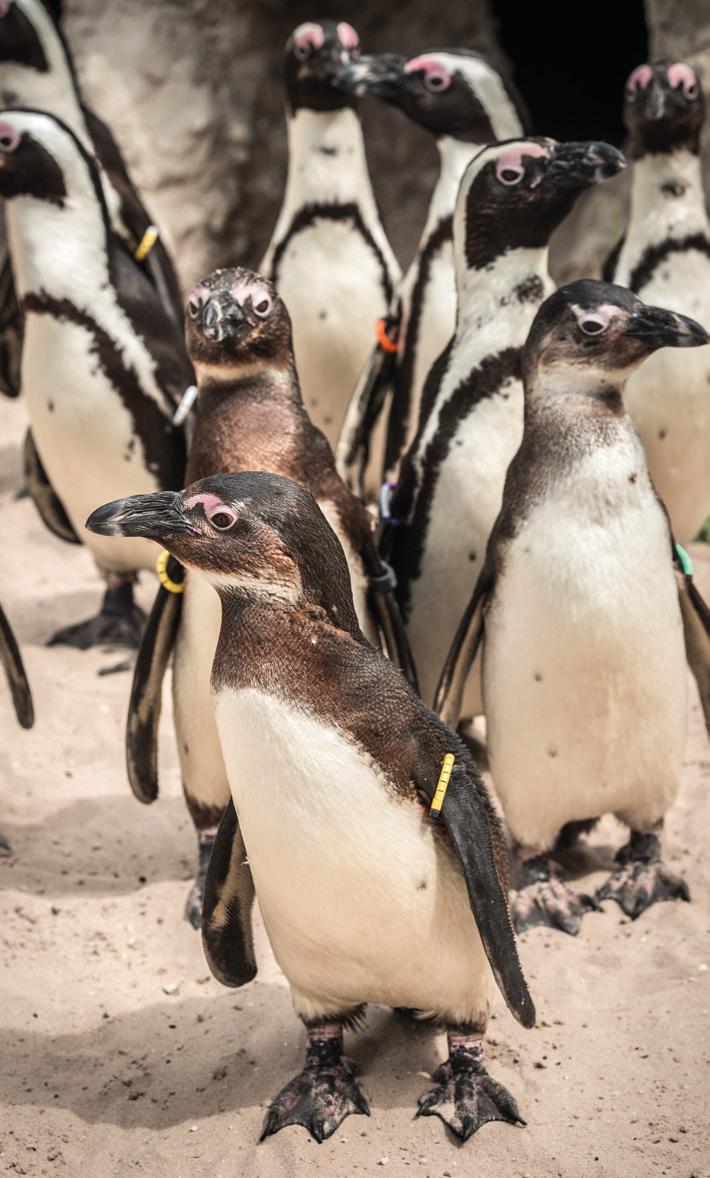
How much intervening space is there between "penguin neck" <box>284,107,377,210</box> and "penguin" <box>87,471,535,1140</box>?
2950mm

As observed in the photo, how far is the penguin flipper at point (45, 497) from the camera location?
17.0 ft

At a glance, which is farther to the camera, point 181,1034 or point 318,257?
point 318,257

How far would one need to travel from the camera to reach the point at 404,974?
2.51m

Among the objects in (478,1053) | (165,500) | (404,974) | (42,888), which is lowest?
(42,888)

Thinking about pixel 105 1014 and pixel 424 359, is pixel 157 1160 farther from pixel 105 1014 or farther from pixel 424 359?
pixel 424 359

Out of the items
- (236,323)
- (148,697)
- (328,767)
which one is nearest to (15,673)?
(148,697)

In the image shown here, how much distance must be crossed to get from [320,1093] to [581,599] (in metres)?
1.13

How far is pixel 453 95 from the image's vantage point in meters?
4.61

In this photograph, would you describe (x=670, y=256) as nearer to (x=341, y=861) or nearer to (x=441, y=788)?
(x=441, y=788)

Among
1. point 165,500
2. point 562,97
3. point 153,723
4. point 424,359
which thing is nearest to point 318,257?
point 424,359

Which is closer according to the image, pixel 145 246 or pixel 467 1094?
pixel 467 1094

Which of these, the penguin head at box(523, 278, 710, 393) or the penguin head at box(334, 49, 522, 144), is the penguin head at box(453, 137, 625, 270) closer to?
the penguin head at box(523, 278, 710, 393)

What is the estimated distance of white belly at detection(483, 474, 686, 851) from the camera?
3074 millimetres

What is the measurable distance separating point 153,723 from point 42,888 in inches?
22.5
